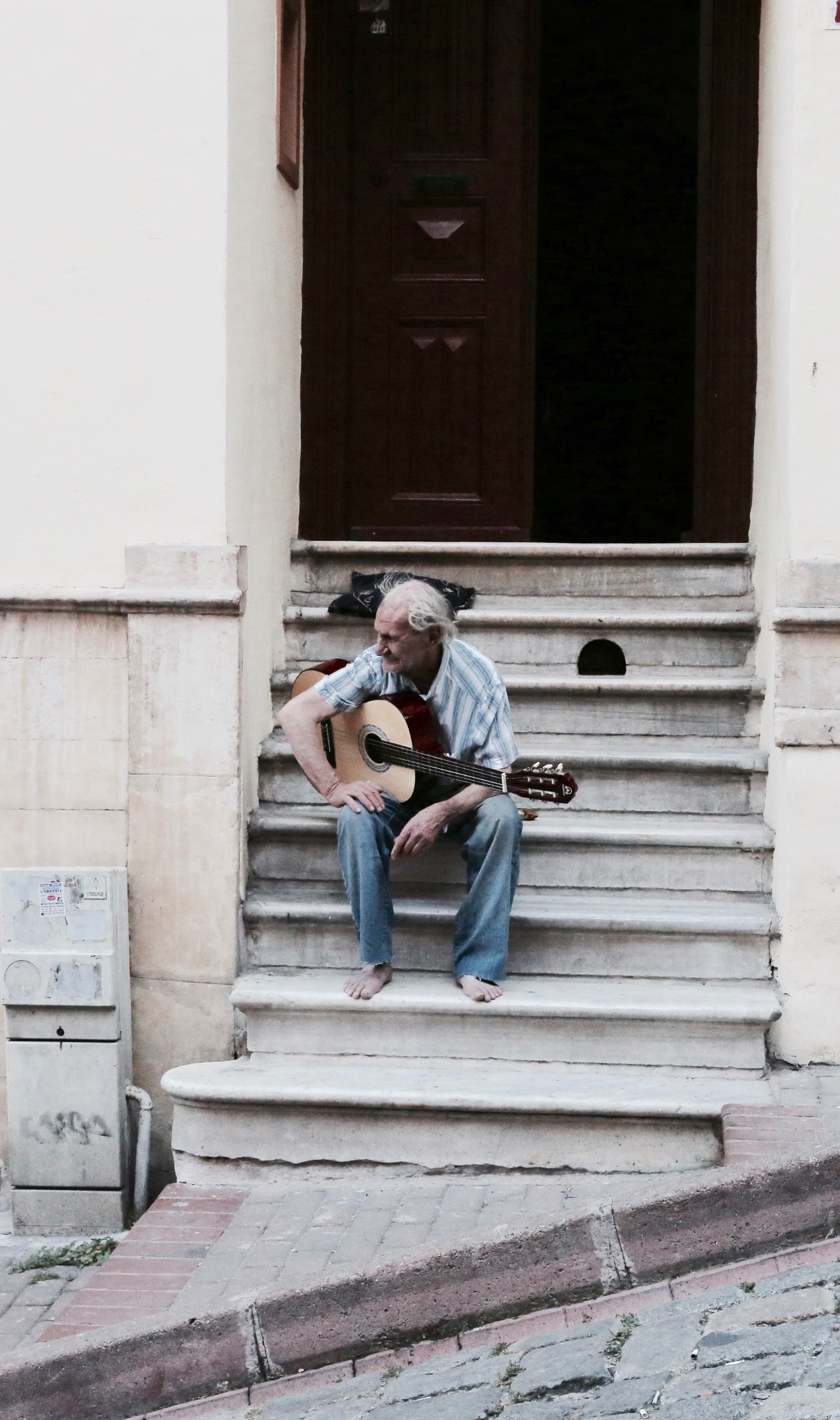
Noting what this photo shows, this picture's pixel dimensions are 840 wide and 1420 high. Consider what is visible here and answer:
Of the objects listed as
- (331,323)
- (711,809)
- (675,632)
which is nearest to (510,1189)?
(711,809)

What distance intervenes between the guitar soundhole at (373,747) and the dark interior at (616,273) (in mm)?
4494

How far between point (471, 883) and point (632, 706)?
1.10 metres

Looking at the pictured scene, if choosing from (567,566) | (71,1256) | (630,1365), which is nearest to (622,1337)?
(630,1365)

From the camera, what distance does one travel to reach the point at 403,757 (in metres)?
4.90

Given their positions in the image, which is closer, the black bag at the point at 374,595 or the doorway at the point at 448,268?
the black bag at the point at 374,595

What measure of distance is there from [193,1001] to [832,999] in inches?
80.2

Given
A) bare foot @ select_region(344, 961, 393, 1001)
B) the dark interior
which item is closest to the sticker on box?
bare foot @ select_region(344, 961, 393, 1001)

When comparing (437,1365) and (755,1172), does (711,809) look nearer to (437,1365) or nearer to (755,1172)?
(755,1172)

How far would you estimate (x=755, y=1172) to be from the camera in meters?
3.58

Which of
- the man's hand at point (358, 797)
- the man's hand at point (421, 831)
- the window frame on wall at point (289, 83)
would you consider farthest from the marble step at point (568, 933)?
the window frame on wall at point (289, 83)

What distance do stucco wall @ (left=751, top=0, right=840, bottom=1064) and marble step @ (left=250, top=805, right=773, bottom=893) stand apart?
146mm

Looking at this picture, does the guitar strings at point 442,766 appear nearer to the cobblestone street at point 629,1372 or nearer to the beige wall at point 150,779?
the beige wall at point 150,779

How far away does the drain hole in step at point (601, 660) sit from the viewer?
5895 mm

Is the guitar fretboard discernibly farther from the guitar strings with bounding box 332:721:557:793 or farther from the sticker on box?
the sticker on box
